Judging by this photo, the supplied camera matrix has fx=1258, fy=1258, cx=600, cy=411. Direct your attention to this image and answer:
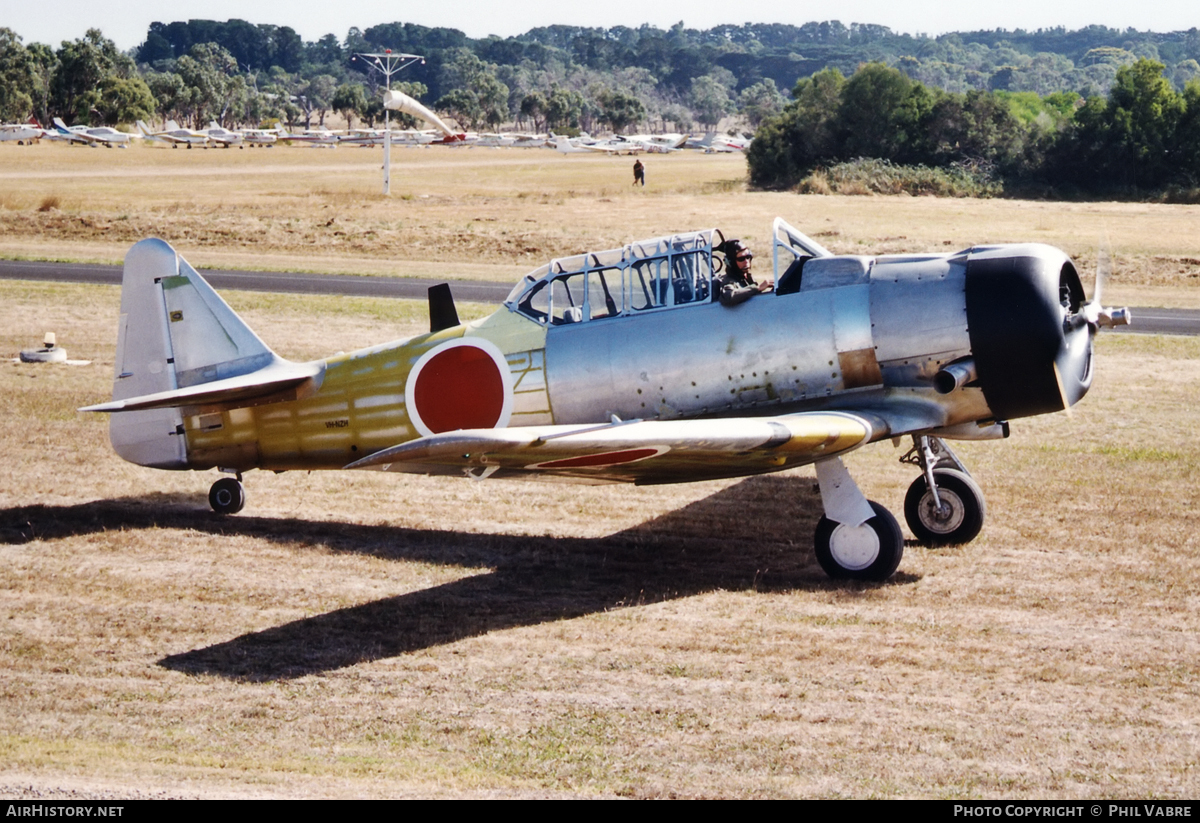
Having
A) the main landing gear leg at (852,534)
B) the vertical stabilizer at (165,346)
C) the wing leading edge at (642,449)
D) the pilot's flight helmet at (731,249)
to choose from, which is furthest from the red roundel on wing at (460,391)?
the main landing gear leg at (852,534)

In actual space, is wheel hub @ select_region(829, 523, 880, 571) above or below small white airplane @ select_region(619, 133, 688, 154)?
below

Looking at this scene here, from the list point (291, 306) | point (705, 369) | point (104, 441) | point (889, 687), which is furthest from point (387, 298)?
point (889, 687)

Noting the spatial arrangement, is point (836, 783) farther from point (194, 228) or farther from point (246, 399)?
point (194, 228)

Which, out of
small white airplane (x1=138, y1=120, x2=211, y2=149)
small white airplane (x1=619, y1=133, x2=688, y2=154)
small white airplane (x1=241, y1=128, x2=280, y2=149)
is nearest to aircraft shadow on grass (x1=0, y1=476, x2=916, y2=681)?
small white airplane (x1=138, y1=120, x2=211, y2=149)

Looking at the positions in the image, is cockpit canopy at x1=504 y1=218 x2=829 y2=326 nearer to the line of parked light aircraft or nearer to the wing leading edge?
the wing leading edge

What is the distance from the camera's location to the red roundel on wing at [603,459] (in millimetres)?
8672

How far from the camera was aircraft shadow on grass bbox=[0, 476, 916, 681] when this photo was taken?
880 cm

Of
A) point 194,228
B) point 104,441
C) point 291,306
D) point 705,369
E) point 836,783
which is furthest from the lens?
point 194,228

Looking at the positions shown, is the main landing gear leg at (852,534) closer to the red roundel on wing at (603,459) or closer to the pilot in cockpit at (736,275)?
the pilot in cockpit at (736,275)

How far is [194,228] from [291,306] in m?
17.8

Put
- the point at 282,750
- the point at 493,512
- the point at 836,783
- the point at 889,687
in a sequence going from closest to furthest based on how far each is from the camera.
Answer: the point at 836,783 → the point at 282,750 → the point at 889,687 → the point at 493,512

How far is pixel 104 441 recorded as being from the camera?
1522 cm

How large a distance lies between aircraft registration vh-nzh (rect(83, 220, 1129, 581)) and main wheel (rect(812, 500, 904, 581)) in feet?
0.04

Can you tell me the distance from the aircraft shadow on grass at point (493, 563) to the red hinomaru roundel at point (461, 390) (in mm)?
1192
